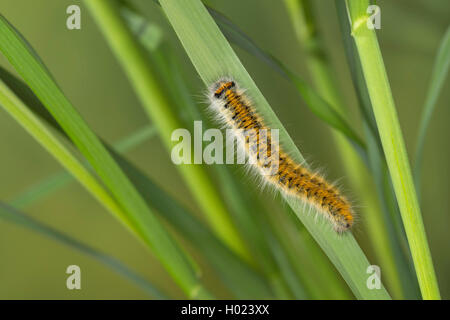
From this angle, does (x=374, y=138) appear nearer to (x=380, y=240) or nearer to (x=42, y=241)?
(x=380, y=240)

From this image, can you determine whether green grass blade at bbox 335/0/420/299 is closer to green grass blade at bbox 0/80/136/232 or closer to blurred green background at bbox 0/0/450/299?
green grass blade at bbox 0/80/136/232

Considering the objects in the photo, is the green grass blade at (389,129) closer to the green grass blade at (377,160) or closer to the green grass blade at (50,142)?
the green grass blade at (377,160)

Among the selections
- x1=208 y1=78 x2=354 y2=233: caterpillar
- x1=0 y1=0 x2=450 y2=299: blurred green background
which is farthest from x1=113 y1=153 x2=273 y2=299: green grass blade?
x1=0 y1=0 x2=450 y2=299: blurred green background

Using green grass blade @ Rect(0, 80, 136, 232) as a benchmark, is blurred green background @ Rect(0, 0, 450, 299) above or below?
above

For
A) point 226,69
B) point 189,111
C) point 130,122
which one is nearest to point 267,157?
point 226,69

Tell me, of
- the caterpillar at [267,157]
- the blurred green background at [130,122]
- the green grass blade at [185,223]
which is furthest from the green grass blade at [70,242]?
the blurred green background at [130,122]
